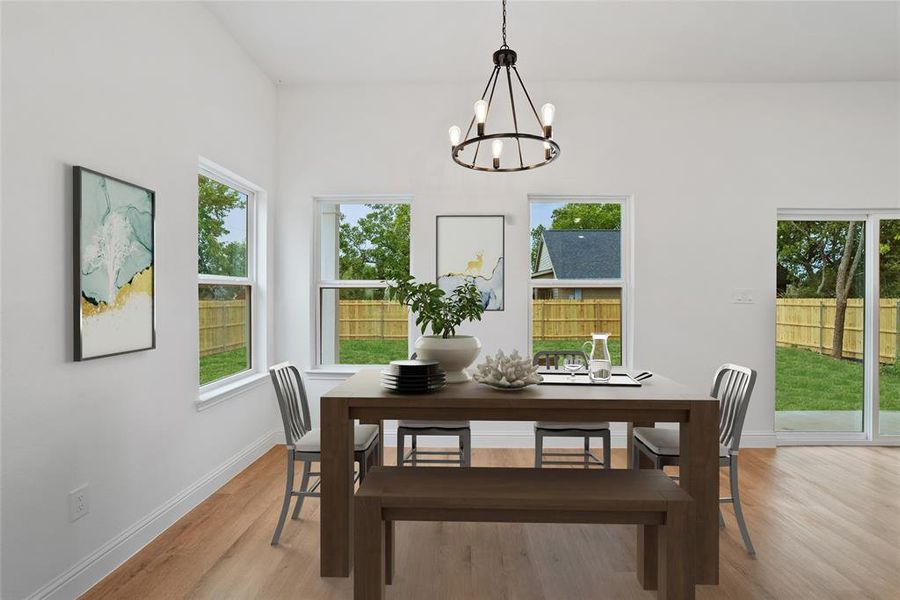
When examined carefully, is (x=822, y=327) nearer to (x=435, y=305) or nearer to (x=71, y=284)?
(x=435, y=305)

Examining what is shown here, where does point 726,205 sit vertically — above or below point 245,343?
above

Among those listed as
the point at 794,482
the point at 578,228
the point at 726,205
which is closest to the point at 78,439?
the point at 578,228

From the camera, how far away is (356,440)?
256cm

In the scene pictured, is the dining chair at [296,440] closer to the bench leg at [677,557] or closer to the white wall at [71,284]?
the white wall at [71,284]

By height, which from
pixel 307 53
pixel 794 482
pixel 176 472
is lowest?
pixel 794 482

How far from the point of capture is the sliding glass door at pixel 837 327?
433 cm

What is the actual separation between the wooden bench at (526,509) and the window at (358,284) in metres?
2.49

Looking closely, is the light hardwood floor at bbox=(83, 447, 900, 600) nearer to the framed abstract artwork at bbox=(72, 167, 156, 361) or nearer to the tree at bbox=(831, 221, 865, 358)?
the framed abstract artwork at bbox=(72, 167, 156, 361)

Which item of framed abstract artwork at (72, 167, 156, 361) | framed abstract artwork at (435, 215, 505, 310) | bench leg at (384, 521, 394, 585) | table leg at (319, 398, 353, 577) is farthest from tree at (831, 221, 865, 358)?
framed abstract artwork at (72, 167, 156, 361)

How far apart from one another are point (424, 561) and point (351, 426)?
0.75 m

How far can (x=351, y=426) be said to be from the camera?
2.20 meters

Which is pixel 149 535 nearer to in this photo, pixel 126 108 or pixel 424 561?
pixel 424 561

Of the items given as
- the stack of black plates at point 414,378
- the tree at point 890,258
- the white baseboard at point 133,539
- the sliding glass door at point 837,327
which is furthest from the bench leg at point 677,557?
the tree at point 890,258

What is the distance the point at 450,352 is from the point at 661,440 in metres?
1.11
